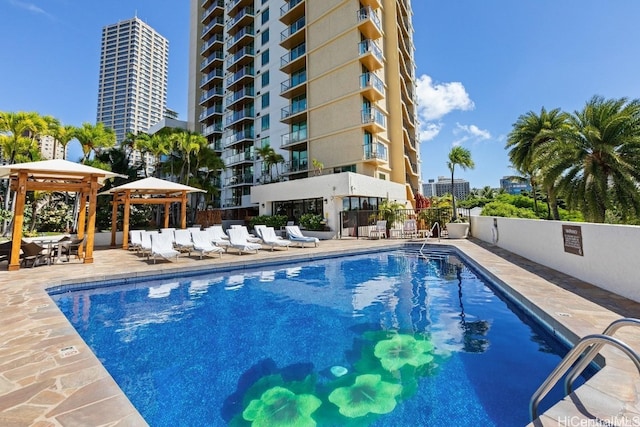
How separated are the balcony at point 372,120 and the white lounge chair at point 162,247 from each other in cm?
1622

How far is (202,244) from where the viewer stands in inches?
441

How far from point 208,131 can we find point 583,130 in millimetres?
36126

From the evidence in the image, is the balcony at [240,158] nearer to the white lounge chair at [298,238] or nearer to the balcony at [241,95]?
the balcony at [241,95]

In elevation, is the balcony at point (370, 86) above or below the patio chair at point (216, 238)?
above

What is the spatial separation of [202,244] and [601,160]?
18.3m

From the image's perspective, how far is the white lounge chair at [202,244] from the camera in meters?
10.5

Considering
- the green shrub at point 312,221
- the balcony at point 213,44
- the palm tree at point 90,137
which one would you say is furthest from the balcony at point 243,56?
the green shrub at point 312,221

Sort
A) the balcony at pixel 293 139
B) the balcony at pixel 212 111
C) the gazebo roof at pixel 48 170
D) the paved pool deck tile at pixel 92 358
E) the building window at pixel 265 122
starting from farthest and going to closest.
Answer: the balcony at pixel 212 111 → the building window at pixel 265 122 → the balcony at pixel 293 139 → the gazebo roof at pixel 48 170 → the paved pool deck tile at pixel 92 358

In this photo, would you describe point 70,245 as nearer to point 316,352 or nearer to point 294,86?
point 316,352

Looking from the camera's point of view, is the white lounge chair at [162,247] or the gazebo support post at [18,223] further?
the white lounge chair at [162,247]

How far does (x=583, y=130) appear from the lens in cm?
1338

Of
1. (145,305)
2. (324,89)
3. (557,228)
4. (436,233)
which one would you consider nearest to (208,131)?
(324,89)

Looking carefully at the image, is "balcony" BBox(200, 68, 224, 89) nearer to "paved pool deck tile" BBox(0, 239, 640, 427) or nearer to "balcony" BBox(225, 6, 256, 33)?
"balcony" BBox(225, 6, 256, 33)

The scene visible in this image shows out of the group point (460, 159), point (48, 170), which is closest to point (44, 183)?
point (48, 170)
